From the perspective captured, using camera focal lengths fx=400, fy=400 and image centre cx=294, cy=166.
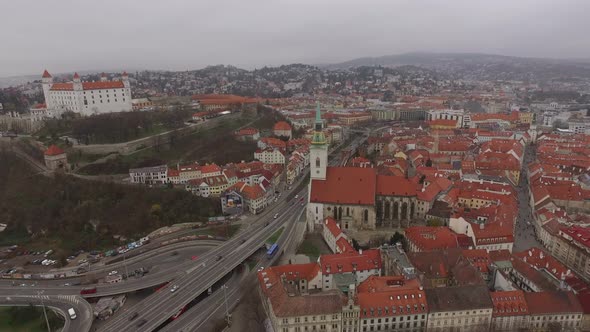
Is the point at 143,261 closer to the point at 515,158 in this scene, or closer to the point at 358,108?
the point at 515,158

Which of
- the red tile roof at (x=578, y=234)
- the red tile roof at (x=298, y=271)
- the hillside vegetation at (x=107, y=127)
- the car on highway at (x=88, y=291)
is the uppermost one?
the hillside vegetation at (x=107, y=127)

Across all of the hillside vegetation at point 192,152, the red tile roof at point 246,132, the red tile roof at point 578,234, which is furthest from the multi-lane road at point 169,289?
the red tile roof at point 246,132

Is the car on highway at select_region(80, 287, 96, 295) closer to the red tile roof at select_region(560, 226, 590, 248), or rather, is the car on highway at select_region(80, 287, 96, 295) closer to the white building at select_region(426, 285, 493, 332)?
the white building at select_region(426, 285, 493, 332)

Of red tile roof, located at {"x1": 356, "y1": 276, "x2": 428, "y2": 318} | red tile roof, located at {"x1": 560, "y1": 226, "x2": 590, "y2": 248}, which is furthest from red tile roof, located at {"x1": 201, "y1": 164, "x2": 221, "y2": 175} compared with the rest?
red tile roof, located at {"x1": 560, "y1": 226, "x2": 590, "y2": 248}

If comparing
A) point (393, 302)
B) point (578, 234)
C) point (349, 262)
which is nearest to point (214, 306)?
point (349, 262)

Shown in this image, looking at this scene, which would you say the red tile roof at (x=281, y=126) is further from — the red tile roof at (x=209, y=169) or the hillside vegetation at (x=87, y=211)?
the hillside vegetation at (x=87, y=211)

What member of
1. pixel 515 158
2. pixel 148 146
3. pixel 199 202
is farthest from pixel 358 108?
pixel 199 202
